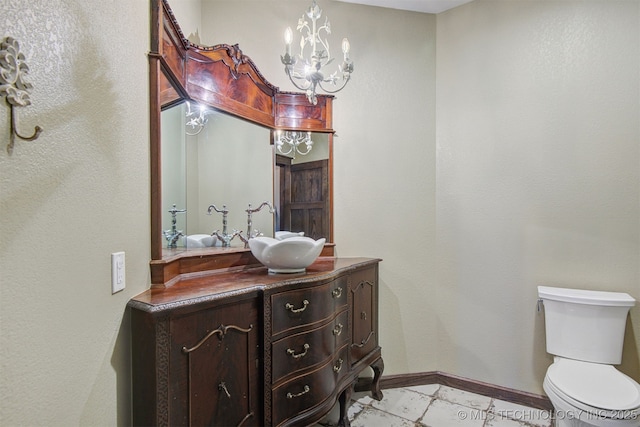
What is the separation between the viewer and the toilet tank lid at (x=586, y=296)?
183 centimetres

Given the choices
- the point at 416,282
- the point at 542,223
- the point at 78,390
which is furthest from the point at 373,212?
the point at 78,390

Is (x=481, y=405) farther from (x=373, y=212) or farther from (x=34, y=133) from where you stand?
(x=34, y=133)

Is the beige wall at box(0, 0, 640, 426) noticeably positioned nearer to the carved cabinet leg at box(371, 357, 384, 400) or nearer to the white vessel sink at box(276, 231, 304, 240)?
the carved cabinet leg at box(371, 357, 384, 400)

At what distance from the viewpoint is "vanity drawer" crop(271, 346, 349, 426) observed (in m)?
1.46

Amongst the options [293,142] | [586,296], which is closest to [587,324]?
[586,296]

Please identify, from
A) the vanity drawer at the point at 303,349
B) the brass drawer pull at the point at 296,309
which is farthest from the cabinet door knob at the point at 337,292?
the brass drawer pull at the point at 296,309

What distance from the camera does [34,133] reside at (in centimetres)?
69

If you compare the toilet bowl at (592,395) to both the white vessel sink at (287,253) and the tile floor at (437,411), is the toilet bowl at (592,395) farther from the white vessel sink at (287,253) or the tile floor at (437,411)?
the white vessel sink at (287,253)

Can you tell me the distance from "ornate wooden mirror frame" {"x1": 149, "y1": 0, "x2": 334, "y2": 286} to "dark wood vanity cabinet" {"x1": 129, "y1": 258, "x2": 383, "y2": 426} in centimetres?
12

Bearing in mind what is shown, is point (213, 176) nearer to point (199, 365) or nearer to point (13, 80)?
point (199, 365)

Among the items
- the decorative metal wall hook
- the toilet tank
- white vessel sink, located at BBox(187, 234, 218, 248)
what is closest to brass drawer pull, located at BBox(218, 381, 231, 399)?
white vessel sink, located at BBox(187, 234, 218, 248)

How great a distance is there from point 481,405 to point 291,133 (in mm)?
2247

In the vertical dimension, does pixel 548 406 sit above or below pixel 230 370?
below

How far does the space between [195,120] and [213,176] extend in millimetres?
319
